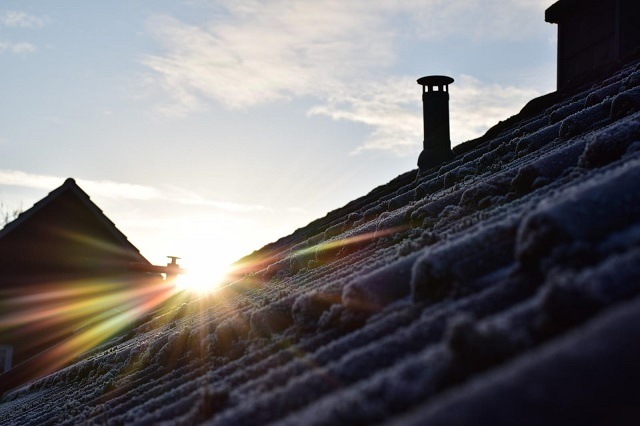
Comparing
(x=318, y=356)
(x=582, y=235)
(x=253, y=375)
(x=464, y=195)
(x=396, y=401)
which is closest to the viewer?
(x=396, y=401)

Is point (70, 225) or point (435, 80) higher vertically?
point (435, 80)

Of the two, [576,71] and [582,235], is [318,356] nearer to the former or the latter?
[582,235]

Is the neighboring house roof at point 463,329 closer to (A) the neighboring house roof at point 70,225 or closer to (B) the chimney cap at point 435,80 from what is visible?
(B) the chimney cap at point 435,80

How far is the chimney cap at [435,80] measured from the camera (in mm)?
7879

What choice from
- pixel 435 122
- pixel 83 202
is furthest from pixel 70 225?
pixel 435 122

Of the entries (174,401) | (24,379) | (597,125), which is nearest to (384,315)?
(174,401)

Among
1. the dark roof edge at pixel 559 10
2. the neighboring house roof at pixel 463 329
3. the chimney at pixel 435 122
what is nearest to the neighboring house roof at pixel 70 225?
the chimney at pixel 435 122

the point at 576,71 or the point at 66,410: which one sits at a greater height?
the point at 576,71

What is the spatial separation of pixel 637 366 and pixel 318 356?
4.10ft

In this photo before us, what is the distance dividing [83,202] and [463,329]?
16539 mm

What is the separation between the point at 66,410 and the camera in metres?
3.99

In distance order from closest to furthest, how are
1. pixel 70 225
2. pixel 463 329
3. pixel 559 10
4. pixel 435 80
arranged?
pixel 463 329 < pixel 435 80 < pixel 559 10 < pixel 70 225

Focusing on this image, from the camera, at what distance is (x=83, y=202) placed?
1634cm

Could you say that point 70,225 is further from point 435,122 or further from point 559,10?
point 559,10
